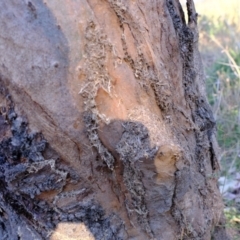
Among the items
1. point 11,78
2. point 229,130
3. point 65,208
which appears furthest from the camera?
point 229,130

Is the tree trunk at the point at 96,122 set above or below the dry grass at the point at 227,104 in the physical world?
below

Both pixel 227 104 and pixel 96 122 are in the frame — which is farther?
pixel 227 104

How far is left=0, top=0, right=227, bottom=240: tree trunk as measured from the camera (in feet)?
3.48

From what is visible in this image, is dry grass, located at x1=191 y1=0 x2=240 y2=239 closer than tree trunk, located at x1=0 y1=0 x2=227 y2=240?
No

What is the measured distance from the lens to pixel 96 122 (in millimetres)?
1105

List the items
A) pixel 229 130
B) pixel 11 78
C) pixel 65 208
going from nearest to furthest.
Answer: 1. pixel 11 78
2. pixel 65 208
3. pixel 229 130

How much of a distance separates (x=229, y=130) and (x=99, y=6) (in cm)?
172

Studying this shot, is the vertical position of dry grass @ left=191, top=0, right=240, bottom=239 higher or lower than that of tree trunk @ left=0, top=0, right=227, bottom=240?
higher

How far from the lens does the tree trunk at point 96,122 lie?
1.06 m

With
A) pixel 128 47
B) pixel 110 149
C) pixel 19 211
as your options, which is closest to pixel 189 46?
pixel 128 47

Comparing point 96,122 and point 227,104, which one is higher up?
point 227,104

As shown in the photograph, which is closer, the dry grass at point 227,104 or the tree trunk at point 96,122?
the tree trunk at point 96,122

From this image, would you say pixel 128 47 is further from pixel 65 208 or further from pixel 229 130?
pixel 229 130

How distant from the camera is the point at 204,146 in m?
1.36
